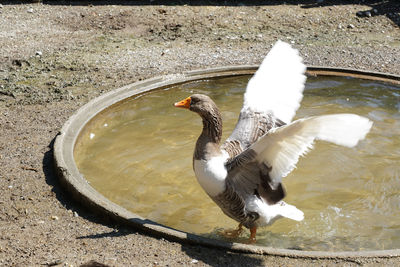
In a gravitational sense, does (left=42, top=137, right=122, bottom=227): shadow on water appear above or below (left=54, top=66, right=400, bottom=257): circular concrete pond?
below

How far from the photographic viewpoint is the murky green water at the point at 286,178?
4.36m

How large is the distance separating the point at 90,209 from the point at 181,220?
0.85m

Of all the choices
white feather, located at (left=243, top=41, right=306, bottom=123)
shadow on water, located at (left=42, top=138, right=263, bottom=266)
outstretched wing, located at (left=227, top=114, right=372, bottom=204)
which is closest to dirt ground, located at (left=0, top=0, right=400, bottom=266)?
shadow on water, located at (left=42, top=138, right=263, bottom=266)

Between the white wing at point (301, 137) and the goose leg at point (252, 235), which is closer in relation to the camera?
the white wing at point (301, 137)

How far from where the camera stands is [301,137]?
11.0ft

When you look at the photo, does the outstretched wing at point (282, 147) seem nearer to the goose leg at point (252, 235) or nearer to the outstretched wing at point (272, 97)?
the goose leg at point (252, 235)

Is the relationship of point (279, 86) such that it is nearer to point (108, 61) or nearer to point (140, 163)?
point (140, 163)

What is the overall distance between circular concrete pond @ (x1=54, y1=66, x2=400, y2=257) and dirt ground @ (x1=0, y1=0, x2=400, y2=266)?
0.27 feet

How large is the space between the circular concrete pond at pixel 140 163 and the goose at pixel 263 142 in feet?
1.09

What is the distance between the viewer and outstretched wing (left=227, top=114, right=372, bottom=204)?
3100mm

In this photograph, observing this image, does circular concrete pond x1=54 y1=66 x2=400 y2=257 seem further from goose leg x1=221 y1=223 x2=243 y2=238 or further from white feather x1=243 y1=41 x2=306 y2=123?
white feather x1=243 y1=41 x2=306 y2=123

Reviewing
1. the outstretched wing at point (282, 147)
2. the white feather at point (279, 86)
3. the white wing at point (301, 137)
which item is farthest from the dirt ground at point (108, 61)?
the white feather at point (279, 86)

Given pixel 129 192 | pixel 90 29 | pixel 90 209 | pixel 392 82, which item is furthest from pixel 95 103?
pixel 392 82

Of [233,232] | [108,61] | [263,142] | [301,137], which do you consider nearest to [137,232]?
[233,232]
